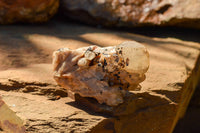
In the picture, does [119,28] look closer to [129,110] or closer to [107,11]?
[107,11]

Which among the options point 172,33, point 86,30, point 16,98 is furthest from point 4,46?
point 172,33

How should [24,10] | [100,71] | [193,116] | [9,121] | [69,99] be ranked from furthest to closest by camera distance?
[24,10], [193,116], [69,99], [100,71], [9,121]

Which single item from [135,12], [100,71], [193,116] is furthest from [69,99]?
[135,12]

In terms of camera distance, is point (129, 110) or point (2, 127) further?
point (129, 110)

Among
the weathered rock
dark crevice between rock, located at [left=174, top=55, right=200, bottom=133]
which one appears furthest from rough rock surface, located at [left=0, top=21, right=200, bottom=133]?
dark crevice between rock, located at [left=174, top=55, right=200, bottom=133]

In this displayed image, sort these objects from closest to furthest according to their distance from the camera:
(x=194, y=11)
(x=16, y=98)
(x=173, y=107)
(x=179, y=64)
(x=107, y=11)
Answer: (x=16, y=98), (x=173, y=107), (x=179, y=64), (x=194, y=11), (x=107, y=11)

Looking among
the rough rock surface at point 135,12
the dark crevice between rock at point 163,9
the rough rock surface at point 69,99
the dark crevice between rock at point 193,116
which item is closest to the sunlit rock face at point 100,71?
the rough rock surface at point 69,99

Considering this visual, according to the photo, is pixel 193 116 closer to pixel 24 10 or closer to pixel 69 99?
pixel 69 99

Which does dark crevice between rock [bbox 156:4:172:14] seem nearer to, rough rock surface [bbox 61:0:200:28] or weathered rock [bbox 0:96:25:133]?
rough rock surface [bbox 61:0:200:28]
